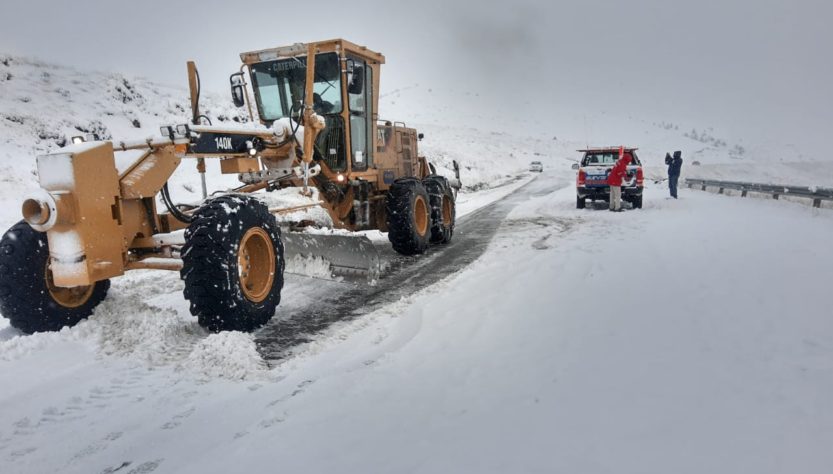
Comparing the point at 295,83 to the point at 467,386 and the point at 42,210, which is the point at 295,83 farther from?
the point at 467,386

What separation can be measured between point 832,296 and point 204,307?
5836 mm

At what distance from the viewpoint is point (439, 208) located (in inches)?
358

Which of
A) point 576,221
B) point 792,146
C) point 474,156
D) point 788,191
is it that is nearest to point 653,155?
point 792,146

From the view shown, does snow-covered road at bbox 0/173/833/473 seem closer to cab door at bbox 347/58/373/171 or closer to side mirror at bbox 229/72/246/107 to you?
cab door at bbox 347/58/373/171

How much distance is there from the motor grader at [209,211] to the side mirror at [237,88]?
0.05 feet

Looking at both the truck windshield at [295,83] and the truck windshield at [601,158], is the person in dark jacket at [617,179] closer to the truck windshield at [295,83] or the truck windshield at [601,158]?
Answer: the truck windshield at [601,158]

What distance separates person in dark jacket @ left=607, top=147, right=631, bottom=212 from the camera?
13375mm

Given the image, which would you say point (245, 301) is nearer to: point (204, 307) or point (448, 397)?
point (204, 307)

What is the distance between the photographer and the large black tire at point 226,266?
4008 millimetres

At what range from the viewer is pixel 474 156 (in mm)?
42531

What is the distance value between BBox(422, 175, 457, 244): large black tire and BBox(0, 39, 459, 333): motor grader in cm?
196

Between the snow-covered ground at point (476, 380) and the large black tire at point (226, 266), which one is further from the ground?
the large black tire at point (226, 266)

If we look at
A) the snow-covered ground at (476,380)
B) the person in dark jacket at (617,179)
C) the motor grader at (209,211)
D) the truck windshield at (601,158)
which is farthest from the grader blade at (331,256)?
the truck windshield at (601,158)

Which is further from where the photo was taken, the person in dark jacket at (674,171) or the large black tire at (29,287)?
the person in dark jacket at (674,171)
